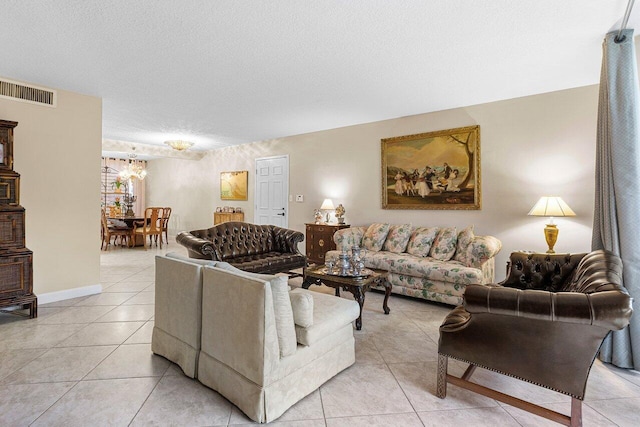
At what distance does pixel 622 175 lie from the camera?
2.37 m

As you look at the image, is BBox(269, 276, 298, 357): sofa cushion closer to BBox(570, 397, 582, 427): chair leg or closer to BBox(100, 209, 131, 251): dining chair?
BBox(570, 397, 582, 427): chair leg

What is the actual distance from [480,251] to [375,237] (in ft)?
4.92

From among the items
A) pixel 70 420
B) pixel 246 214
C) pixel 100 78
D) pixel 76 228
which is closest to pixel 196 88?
pixel 100 78

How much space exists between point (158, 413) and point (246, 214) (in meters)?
6.00

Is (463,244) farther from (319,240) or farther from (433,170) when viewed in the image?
(319,240)

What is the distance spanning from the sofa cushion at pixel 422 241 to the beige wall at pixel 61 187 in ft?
13.6

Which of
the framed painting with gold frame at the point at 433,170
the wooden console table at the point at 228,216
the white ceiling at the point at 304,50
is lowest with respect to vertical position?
the wooden console table at the point at 228,216

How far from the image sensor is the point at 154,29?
2.52 m

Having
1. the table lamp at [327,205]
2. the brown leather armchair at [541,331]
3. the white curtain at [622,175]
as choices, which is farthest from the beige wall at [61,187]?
the white curtain at [622,175]

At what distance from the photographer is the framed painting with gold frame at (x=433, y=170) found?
14.7 feet

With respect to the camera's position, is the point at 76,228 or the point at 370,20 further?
the point at 76,228

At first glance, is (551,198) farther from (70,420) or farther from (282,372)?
(70,420)

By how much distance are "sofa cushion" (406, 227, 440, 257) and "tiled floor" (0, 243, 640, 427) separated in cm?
143

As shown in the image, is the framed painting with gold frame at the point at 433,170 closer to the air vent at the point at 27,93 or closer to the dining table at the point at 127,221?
the air vent at the point at 27,93
